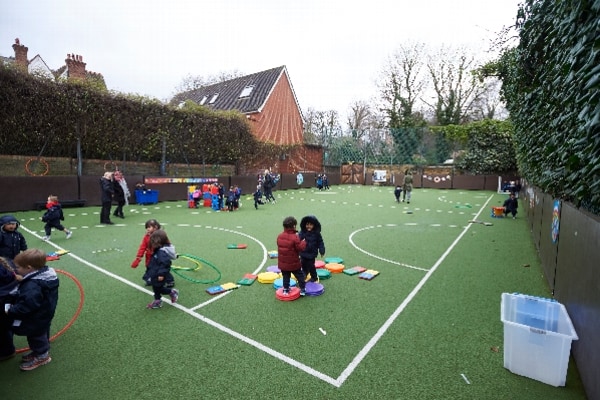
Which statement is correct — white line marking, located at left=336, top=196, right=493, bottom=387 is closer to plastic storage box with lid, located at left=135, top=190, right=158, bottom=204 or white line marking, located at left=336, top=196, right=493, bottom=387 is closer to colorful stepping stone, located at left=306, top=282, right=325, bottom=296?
colorful stepping stone, located at left=306, top=282, right=325, bottom=296

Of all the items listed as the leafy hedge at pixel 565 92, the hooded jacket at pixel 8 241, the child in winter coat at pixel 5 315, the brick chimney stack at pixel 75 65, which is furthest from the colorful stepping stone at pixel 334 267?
the brick chimney stack at pixel 75 65

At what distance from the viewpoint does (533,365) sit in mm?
3375

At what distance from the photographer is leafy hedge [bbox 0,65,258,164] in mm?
15007

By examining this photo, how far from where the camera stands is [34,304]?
3.31 metres

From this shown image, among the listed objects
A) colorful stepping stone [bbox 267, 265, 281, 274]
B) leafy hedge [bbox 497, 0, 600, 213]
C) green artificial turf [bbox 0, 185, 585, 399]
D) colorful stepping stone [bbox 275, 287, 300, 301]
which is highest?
leafy hedge [bbox 497, 0, 600, 213]

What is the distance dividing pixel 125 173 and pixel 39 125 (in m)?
4.96

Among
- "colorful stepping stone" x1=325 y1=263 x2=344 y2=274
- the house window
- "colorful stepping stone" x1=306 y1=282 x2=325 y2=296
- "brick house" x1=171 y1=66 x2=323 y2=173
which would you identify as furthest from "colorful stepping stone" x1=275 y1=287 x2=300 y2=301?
the house window

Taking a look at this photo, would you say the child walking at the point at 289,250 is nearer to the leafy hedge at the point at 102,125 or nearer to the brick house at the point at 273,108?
the leafy hedge at the point at 102,125

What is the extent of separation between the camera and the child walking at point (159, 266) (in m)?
4.91

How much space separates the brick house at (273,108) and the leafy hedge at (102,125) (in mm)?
7443

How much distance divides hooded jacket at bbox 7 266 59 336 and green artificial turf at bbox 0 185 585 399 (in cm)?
49

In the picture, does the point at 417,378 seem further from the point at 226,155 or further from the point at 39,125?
the point at 226,155

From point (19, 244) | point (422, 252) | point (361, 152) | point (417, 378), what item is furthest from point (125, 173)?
point (361, 152)

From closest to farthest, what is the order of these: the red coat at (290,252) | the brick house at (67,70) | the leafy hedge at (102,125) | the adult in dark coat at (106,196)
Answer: the red coat at (290,252) < the adult in dark coat at (106,196) < the leafy hedge at (102,125) < the brick house at (67,70)
